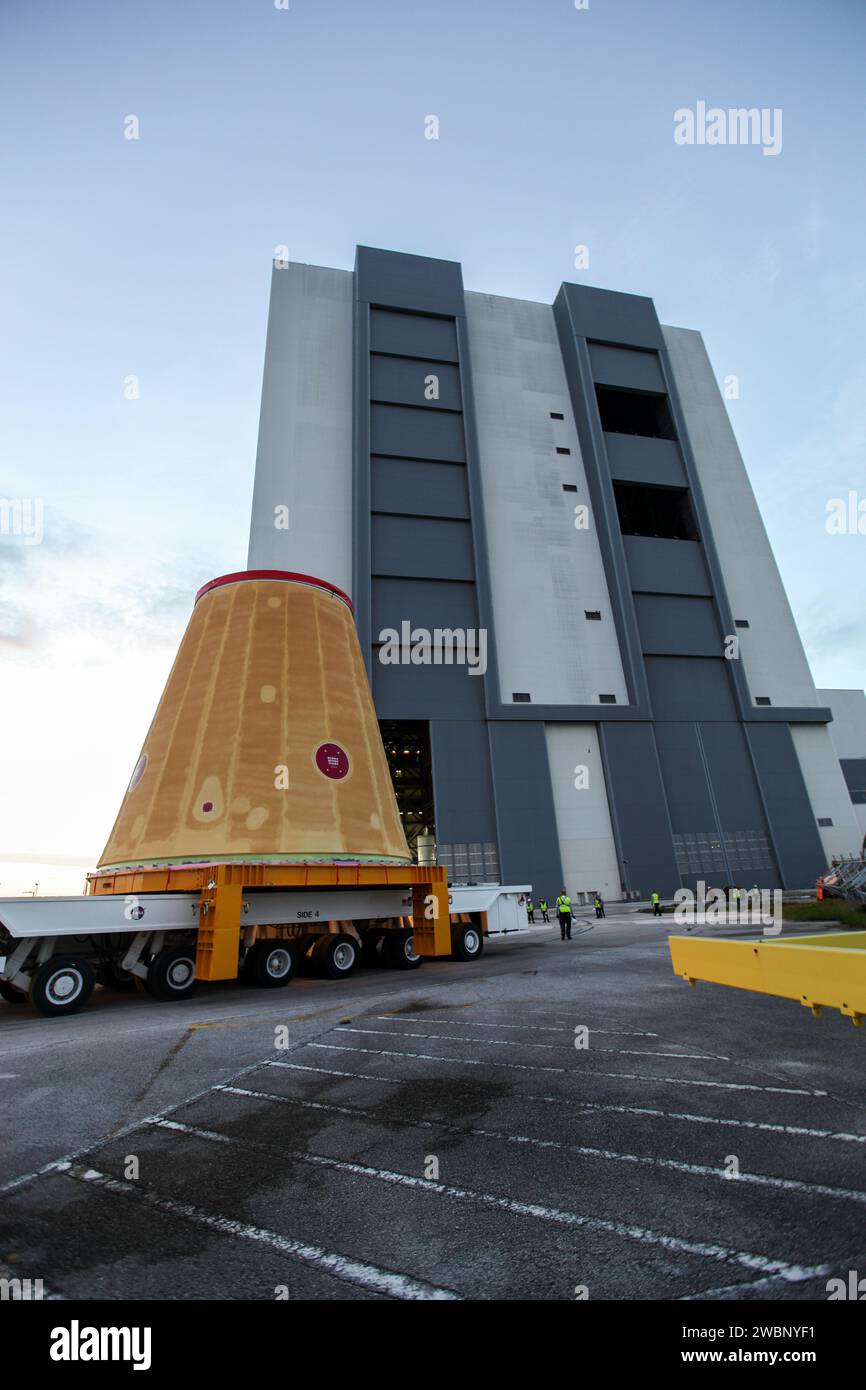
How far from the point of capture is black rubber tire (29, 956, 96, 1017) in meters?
9.80

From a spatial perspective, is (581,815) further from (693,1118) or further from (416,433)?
(693,1118)

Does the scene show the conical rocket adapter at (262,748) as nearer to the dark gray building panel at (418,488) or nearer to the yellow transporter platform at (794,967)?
the yellow transporter platform at (794,967)

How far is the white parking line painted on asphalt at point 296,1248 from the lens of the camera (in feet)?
8.41

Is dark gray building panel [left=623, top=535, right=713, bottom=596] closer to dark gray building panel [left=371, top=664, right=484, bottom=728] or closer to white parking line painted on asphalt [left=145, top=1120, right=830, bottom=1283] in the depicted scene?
dark gray building panel [left=371, top=664, right=484, bottom=728]

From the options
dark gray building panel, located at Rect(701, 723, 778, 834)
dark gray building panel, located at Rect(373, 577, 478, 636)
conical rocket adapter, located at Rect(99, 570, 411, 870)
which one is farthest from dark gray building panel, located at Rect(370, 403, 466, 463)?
conical rocket adapter, located at Rect(99, 570, 411, 870)

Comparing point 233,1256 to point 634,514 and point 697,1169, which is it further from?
point 634,514

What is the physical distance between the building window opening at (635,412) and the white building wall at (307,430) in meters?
18.7

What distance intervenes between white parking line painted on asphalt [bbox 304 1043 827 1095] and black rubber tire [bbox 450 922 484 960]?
974cm

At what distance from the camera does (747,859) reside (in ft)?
115

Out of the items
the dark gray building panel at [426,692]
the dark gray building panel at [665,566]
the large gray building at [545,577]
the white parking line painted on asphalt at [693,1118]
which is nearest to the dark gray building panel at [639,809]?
the large gray building at [545,577]

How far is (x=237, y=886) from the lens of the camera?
36.7 feet

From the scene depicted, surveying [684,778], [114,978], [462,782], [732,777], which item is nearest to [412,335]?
[462,782]
